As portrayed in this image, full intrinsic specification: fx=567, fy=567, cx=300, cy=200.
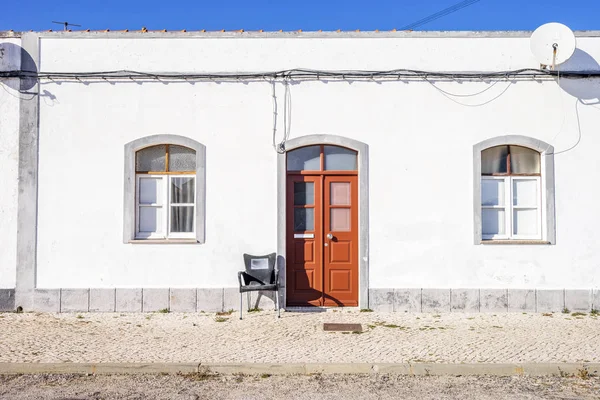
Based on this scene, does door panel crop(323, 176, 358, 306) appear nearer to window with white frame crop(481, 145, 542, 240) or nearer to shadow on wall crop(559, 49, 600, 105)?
window with white frame crop(481, 145, 542, 240)

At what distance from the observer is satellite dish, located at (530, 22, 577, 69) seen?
8634 mm

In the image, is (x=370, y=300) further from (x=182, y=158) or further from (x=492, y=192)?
(x=182, y=158)

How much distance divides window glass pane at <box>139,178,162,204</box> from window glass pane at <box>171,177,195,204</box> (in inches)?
9.0

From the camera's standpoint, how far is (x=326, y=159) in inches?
361

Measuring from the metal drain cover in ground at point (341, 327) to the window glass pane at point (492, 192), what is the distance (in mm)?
3064

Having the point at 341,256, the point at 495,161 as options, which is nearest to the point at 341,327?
the point at 341,256

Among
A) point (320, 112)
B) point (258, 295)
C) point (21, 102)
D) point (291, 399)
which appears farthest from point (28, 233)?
point (291, 399)

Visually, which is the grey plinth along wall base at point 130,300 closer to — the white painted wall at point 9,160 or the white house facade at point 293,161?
the white house facade at point 293,161

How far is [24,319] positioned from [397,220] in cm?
580

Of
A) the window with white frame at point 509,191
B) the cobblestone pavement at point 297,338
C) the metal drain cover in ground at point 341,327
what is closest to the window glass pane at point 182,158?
the cobblestone pavement at point 297,338

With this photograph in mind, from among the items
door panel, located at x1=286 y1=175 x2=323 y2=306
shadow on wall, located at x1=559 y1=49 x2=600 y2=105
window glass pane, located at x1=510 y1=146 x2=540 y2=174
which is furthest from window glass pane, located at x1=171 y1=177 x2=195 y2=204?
shadow on wall, located at x1=559 y1=49 x2=600 y2=105

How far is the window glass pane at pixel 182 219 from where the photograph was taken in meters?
9.18

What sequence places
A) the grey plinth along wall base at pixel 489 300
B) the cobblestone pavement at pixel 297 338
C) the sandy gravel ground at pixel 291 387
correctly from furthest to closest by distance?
the grey plinth along wall base at pixel 489 300 → the cobblestone pavement at pixel 297 338 → the sandy gravel ground at pixel 291 387

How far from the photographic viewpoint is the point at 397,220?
8922 millimetres
